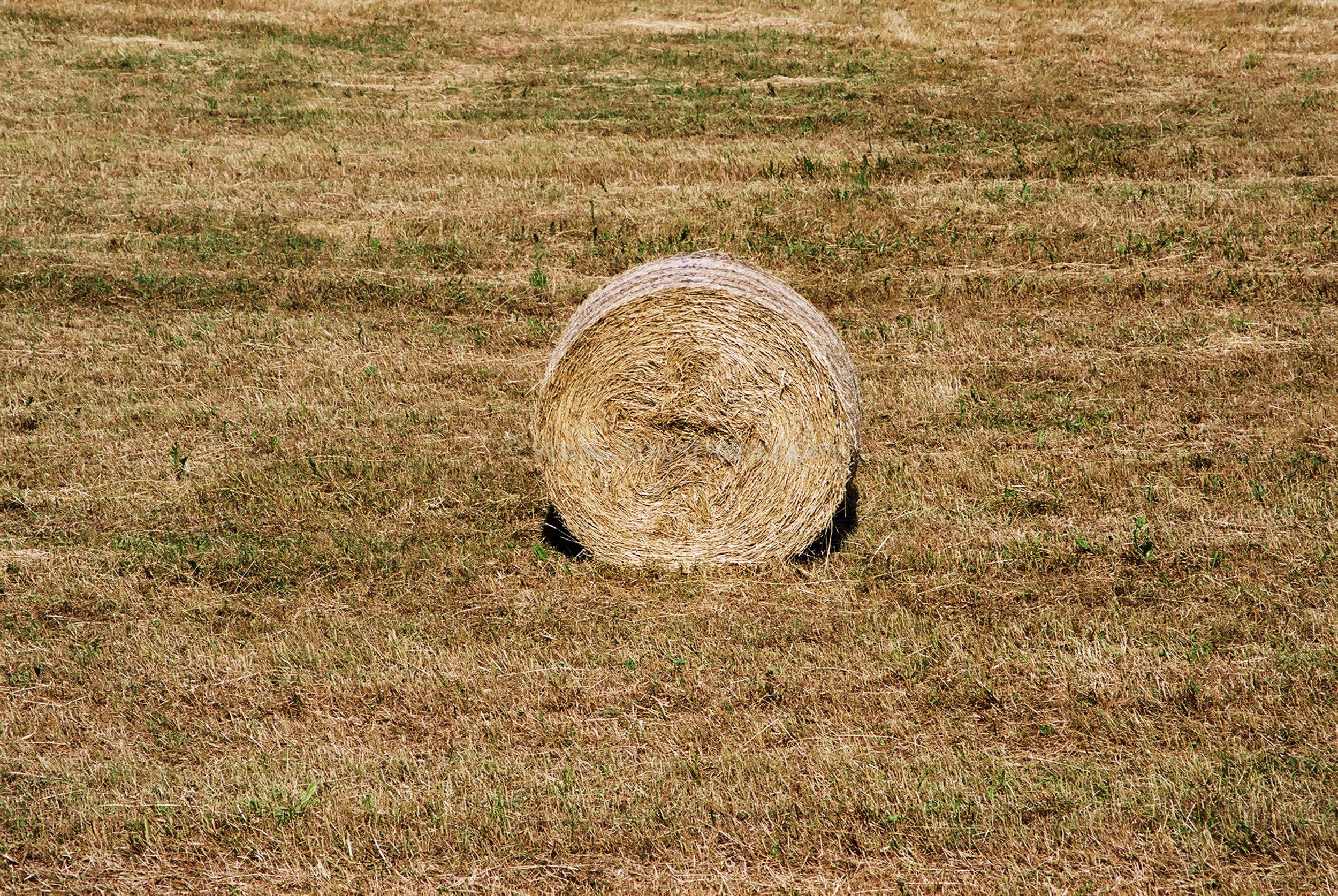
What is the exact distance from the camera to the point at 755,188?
14.4 meters

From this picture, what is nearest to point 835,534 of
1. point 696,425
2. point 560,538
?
point 696,425

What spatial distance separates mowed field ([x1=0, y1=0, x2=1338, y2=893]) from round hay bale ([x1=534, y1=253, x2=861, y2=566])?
292 mm

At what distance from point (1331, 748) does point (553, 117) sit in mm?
13960

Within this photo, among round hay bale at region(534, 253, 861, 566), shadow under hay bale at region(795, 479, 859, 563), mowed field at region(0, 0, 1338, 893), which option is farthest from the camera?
shadow under hay bale at region(795, 479, 859, 563)

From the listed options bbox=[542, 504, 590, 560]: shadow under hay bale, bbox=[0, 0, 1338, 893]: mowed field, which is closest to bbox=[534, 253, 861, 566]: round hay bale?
bbox=[542, 504, 590, 560]: shadow under hay bale

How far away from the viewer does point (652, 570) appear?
24.3 ft

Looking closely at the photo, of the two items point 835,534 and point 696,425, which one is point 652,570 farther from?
point 835,534

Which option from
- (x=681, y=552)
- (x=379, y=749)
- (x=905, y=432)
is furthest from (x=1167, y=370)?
(x=379, y=749)

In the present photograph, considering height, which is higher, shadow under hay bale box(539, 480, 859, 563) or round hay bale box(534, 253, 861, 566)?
round hay bale box(534, 253, 861, 566)

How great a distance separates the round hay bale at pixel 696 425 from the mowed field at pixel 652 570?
29 cm

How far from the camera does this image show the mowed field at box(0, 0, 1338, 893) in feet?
17.4

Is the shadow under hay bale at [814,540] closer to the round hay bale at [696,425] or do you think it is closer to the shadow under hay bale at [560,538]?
the shadow under hay bale at [560,538]

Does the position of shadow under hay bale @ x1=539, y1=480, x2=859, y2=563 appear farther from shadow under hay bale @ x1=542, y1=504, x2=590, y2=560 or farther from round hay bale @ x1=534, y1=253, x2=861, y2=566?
round hay bale @ x1=534, y1=253, x2=861, y2=566

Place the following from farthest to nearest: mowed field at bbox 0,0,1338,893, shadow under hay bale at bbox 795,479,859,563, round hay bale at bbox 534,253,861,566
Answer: shadow under hay bale at bbox 795,479,859,563 → round hay bale at bbox 534,253,861,566 → mowed field at bbox 0,0,1338,893
